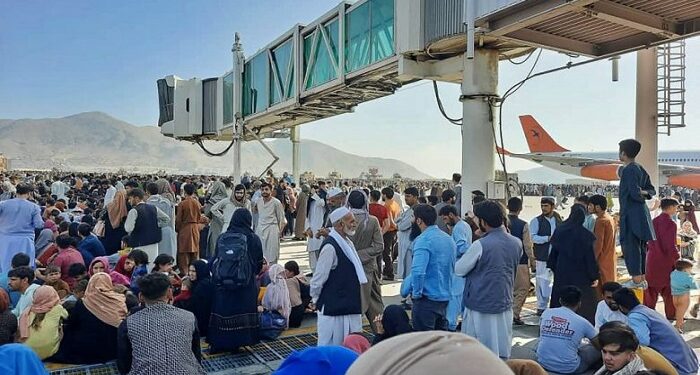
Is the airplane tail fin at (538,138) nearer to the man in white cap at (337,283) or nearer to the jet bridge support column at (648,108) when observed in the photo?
the jet bridge support column at (648,108)

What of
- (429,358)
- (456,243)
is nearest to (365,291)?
(456,243)

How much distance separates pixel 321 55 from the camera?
37.0 ft

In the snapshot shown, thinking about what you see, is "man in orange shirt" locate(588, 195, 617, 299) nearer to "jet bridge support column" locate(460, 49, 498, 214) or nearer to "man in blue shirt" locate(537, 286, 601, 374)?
"man in blue shirt" locate(537, 286, 601, 374)

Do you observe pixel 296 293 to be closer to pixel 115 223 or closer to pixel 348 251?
pixel 348 251

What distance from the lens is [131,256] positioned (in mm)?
6461

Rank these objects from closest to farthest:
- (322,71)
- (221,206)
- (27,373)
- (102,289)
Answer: (27,373) < (102,289) < (221,206) < (322,71)

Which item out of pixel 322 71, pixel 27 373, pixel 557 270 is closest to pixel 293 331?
pixel 557 270

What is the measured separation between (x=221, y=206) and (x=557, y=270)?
552cm

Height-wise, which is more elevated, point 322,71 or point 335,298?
point 322,71

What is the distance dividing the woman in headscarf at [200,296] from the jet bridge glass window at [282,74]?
7334 mm

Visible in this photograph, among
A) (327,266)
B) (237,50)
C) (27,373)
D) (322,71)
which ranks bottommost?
(27,373)

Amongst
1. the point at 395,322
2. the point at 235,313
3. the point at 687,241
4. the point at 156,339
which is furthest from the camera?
the point at 687,241

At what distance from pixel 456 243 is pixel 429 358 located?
17.0 feet

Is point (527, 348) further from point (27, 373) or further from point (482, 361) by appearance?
point (482, 361)
